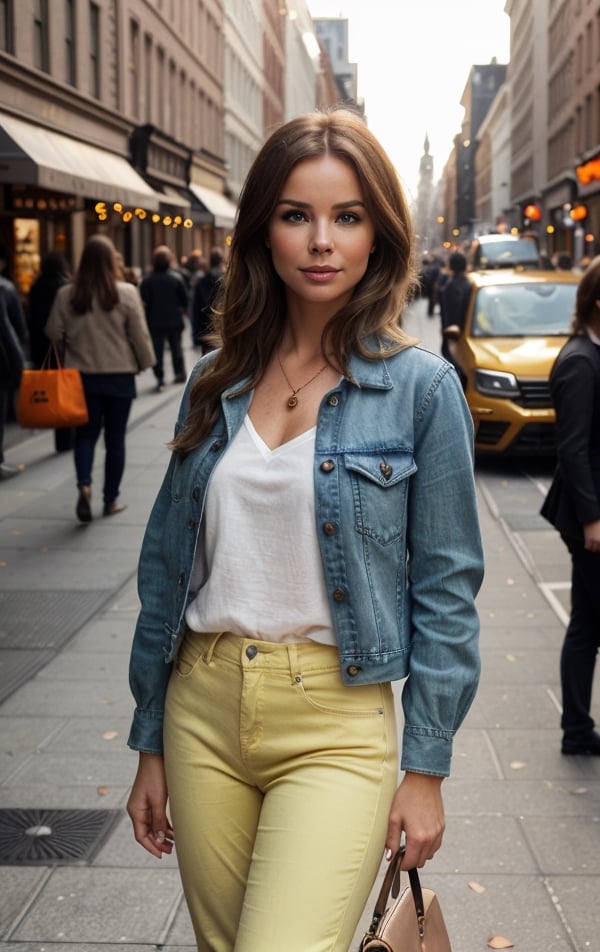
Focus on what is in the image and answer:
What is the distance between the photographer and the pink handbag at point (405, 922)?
2.09 m

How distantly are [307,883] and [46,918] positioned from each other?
76.8 inches

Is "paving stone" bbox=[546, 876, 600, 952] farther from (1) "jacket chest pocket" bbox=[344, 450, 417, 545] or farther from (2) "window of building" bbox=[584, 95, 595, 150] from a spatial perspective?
(2) "window of building" bbox=[584, 95, 595, 150]

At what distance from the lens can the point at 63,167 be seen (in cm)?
1950

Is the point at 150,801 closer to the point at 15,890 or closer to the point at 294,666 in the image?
the point at 294,666

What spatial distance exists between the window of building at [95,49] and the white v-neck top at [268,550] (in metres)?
26.2

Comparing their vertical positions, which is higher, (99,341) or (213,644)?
(99,341)

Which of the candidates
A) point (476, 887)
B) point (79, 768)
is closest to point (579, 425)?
point (476, 887)

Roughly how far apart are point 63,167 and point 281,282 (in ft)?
58.0

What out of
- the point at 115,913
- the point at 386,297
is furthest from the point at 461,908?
the point at 386,297

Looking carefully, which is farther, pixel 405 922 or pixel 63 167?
pixel 63 167

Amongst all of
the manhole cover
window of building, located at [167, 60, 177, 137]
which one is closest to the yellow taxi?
the manhole cover

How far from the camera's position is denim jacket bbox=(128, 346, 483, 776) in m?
2.28

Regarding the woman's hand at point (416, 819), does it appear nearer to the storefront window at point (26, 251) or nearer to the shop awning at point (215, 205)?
the storefront window at point (26, 251)

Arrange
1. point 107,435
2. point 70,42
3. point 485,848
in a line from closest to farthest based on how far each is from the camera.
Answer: point 485,848 → point 107,435 → point 70,42
